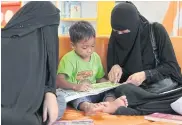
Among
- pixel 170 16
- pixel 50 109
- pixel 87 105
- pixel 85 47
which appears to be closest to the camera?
pixel 50 109

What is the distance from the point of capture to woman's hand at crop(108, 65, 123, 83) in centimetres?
167

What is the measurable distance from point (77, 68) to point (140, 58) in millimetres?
370

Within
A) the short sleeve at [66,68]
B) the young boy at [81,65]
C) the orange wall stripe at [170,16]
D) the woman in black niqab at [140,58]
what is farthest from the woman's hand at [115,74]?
the orange wall stripe at [170,16]

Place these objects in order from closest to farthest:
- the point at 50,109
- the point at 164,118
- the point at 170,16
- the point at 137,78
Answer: the point at 50,109 → the point at 164,118 → the point at 137,78 → the point at 170,16

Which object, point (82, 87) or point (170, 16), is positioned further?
point (170, 16)

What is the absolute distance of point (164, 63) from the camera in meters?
1.67

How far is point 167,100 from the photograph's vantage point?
1480mm

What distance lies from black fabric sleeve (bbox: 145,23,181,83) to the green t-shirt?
1.11 feet

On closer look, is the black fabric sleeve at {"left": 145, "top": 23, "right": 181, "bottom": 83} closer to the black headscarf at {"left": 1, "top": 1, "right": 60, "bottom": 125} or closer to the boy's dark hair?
the boy's dark hair

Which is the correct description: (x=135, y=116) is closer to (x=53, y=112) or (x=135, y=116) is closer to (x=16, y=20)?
(x=53, y=112)

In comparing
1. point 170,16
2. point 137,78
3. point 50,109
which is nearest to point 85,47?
point 137,78

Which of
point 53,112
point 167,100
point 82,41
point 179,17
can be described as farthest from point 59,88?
point 179,17

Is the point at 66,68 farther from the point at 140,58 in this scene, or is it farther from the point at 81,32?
the point at 140,58

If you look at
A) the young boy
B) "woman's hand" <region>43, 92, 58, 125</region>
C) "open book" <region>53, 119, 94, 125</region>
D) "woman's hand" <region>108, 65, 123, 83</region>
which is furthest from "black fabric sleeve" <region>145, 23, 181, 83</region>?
"woman's hand" <region>43, 92, 58, 125</region>
